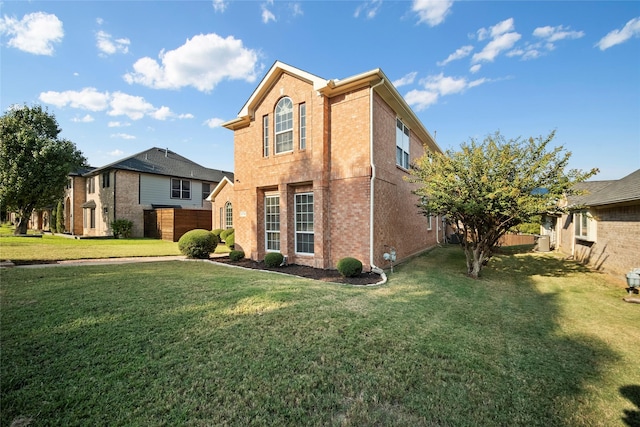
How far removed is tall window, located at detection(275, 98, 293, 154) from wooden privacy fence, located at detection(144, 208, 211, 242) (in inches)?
522

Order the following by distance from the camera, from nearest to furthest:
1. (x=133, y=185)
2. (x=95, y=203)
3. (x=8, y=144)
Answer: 1. (x=8, y=144)
2. (x=133, y=185)
3. (x=95, y=203)

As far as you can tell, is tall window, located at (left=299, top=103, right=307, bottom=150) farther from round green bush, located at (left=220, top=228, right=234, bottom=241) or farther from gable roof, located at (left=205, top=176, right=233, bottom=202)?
gable roof, located at (left=205, top=176, right=233, bottom=202)

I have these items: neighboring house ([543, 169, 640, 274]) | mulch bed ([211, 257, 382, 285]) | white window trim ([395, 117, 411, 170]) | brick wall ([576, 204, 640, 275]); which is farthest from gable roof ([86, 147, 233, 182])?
brick wall ([576, 204, 640, 275])

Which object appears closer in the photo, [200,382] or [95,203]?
[200,382]

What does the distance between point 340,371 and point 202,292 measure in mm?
3917

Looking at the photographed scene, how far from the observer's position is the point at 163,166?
24906mm

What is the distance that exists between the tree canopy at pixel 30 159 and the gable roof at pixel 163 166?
2974 mm

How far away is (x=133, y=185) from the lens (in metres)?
22.2

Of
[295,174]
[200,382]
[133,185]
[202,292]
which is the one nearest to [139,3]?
[295,174]

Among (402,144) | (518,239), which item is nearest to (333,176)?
(402,144)

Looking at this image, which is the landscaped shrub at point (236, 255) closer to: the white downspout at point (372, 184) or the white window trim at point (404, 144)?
the white downspout at point (372, 184)

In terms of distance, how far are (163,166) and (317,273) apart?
73.6ft

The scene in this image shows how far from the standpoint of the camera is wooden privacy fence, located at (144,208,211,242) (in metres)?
20.2

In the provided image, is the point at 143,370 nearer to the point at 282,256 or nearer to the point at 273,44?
the point at 282,256
